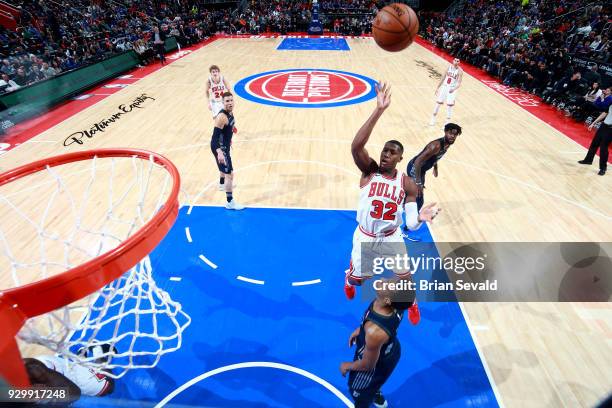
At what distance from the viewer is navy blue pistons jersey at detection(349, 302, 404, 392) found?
8.35ft

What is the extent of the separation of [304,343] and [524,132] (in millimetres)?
8989

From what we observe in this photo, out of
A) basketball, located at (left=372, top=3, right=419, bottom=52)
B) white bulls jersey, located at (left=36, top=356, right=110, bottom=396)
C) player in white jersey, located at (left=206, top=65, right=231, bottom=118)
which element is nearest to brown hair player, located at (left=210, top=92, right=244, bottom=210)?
player in white jersey, located at (left=206, top=65, right=231, bottom=118)

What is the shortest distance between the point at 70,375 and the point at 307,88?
469 inches

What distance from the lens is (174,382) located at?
11.9ft

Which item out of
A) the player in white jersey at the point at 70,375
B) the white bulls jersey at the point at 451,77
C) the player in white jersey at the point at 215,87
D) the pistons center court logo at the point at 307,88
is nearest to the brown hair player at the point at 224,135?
the player in white jersey at the point at 215,87

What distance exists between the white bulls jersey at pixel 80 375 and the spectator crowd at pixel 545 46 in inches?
417

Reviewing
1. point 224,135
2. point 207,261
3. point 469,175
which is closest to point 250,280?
point 207,261

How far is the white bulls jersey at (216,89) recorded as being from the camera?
7.99 m

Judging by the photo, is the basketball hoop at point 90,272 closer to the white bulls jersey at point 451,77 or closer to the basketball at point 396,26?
the basketball at point 396,26

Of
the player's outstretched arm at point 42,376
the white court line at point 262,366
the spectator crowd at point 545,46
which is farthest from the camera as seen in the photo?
the spectator crowd at point 545,46

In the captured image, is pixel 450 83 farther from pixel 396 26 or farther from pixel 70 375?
pixel 70 375

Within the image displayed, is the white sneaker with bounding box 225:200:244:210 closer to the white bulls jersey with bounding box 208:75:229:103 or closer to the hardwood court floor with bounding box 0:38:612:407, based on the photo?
the hardwood court floor with bounding box 0:38:612:407

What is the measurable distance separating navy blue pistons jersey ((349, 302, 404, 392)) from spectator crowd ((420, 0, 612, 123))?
869 cm

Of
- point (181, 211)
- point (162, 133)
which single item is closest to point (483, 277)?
point (181, 211)
